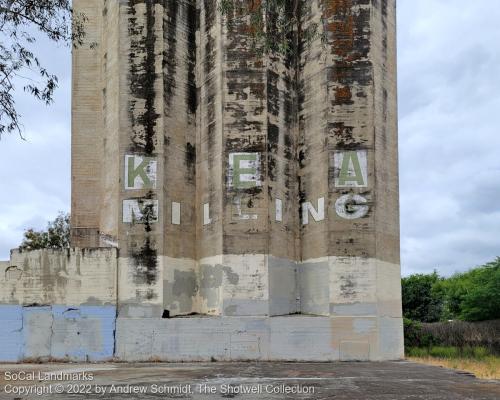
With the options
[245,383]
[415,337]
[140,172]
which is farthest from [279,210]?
[415,337]

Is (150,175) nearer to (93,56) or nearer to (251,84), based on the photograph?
(251,84)

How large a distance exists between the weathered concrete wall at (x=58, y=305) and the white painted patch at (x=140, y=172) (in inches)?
129

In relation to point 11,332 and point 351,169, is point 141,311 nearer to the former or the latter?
point 11,332

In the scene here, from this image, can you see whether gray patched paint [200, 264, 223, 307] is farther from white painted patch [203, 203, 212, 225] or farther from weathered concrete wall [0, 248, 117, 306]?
weathered concrete wall [0, 248, 117, 306]

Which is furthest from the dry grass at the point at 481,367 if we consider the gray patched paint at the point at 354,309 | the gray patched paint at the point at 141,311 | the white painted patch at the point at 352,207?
the gray patched paint at the point at 141,311

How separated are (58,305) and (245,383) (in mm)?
13240

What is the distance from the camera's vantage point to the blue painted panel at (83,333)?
28844 millimetres

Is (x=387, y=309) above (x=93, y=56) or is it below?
below

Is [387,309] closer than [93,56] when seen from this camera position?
Yes

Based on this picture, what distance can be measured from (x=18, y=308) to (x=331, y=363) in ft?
45.5

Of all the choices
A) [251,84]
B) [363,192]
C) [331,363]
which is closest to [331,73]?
[251,84]

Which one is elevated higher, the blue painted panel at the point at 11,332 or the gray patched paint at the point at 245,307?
the gray patched paint at the point at 245,307

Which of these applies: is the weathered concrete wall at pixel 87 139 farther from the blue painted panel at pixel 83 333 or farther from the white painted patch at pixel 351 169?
the white painted patch at pixel 351 169

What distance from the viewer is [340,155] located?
29562mm
